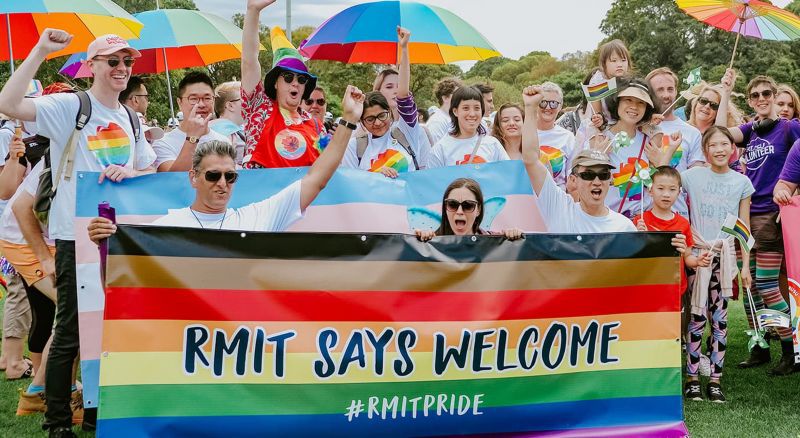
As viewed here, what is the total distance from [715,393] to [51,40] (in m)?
4.80

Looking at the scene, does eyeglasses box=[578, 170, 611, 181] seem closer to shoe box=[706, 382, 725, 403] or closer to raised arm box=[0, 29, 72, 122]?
shoe box=[706, 382, 725, 403]

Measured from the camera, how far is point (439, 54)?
324 inches

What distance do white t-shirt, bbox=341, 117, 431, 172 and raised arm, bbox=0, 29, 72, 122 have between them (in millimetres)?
2221

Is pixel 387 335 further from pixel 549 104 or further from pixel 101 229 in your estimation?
pixel 549 104

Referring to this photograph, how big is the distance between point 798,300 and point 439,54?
12.8ft

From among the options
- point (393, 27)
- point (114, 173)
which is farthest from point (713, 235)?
point (114, 173)

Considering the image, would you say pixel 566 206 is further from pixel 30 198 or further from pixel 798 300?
pixel 30 198

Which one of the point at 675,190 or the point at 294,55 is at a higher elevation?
the point at 294,55

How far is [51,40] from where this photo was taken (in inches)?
176

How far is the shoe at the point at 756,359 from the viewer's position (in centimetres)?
729

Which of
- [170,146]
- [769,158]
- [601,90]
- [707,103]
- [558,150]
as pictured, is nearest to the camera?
[170,146]

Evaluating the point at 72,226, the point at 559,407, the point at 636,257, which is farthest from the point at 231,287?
the point at 636,257

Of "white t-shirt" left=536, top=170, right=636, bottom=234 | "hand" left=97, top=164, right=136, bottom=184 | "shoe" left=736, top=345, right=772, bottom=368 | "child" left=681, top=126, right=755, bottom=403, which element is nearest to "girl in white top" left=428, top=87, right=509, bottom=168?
"white t-shirt" left=536, top=170, right=636, bottom=234

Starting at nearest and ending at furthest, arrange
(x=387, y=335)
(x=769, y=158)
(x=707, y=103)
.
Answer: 1. (x=387, y=335)
2. (x=769, y=158)
3. (x=707, y=103)
